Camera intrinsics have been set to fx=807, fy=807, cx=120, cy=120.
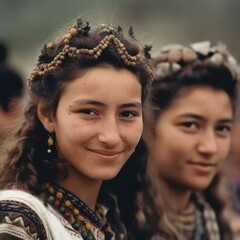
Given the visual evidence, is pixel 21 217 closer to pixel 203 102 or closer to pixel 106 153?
pixel 106 153

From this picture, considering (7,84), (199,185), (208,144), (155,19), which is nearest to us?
(208,144)

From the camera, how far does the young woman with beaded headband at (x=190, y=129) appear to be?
13.7 ft

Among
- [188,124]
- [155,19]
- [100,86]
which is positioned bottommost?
[100,86]

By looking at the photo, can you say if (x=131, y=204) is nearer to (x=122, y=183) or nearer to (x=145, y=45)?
(x=122, y=183)

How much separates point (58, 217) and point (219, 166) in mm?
1532

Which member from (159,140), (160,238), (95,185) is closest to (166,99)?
(159,140)

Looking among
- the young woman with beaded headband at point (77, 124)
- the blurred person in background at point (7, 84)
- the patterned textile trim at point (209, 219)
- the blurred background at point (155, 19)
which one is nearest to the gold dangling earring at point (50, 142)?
the young woman with beaded headband at point (77, 124)

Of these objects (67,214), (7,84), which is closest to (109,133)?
(67,214)

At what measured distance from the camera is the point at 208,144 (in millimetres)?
4133

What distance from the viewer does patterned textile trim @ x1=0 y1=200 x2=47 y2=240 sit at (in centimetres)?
282

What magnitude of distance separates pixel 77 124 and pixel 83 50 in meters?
0.29

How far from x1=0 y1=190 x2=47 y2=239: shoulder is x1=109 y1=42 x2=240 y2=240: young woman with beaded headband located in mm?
1243

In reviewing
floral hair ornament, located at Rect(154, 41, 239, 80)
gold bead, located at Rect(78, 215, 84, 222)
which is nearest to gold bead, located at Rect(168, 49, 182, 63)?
floral hair ornament, located at Rect(154, 41, 239, 80)

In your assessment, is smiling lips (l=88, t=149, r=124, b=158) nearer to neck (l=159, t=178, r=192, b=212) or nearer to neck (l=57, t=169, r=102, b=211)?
neck (l=57, t=169, r=102, b=211)
